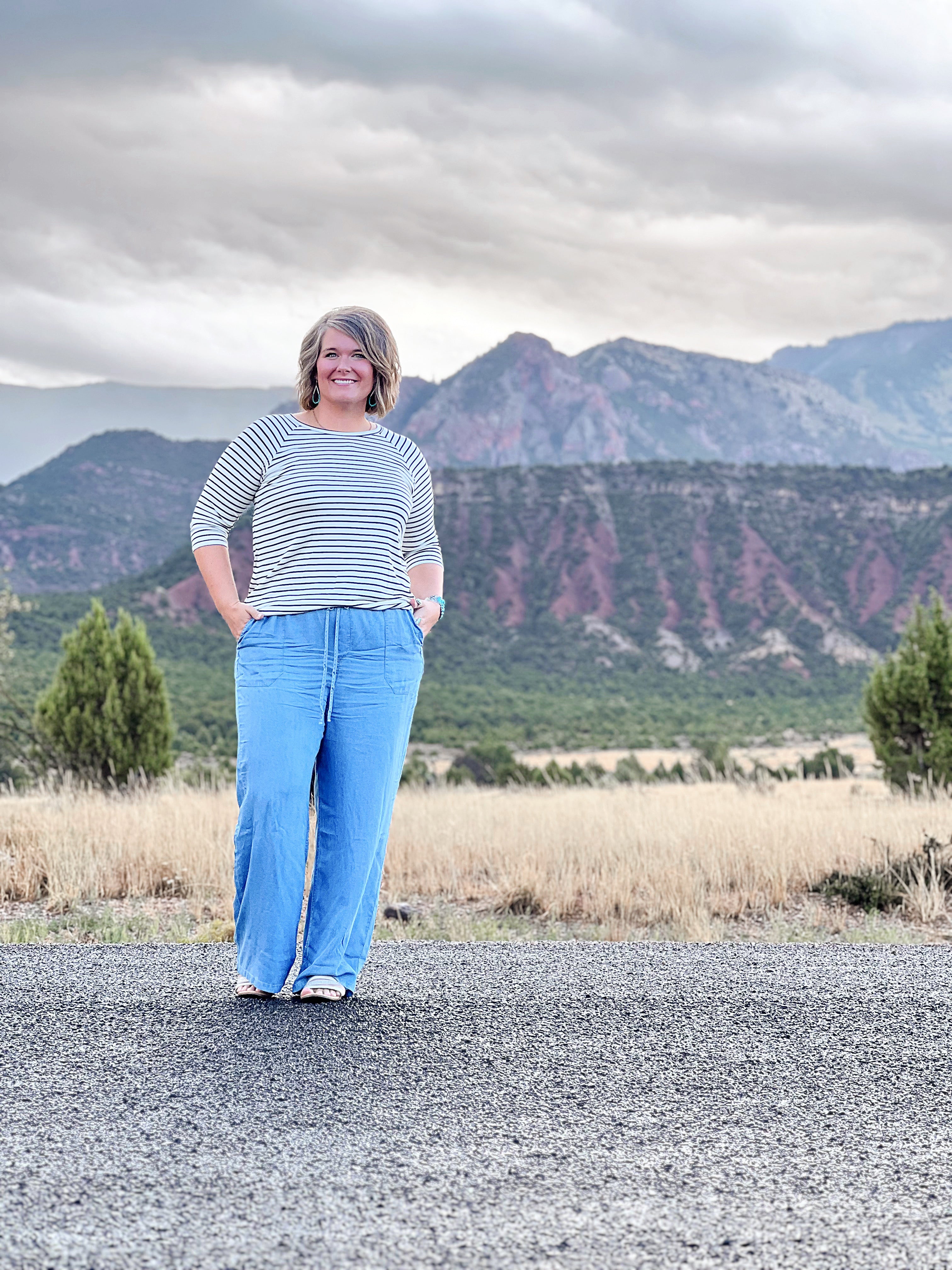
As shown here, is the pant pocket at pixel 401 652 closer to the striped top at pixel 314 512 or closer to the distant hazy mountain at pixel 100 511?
the striped top at pixel 314 512

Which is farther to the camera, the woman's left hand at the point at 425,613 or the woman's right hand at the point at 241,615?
the woman's left hand at the point at 425,613

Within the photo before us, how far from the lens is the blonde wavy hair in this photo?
143 inches

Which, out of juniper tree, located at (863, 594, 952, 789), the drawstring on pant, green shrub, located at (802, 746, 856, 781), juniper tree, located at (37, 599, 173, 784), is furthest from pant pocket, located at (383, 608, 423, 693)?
green shrub, located at (802, 746, 856, 781)

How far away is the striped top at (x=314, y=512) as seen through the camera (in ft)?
11.6

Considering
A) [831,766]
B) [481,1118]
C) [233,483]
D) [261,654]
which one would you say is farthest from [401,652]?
[831,766]

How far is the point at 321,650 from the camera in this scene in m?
3.48

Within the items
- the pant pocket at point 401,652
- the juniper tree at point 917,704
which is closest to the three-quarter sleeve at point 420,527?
the pant pocket at point 401,652

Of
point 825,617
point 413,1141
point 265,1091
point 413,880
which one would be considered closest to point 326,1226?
point 413,1141

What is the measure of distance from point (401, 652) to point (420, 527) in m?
0.48

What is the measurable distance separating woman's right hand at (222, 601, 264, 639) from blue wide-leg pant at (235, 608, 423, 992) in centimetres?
2

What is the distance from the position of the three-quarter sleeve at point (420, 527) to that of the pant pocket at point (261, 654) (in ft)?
1.79

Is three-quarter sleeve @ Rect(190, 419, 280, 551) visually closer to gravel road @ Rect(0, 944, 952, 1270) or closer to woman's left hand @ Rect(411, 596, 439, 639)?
woman's left hand @ Rect(411, 596, 439, 639)

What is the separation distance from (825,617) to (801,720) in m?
25.5

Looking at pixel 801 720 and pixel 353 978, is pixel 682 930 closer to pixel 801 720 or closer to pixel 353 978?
pixel 353 978
